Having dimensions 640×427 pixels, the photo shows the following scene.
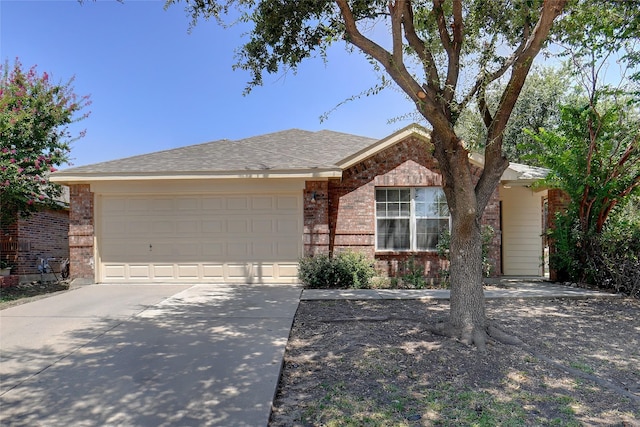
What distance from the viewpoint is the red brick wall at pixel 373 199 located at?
986 cm

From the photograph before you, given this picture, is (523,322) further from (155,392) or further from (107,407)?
(107,407)

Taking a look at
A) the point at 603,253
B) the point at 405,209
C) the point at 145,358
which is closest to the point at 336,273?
the point at 405,209

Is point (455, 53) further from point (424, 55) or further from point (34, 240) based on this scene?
point (34, 240)

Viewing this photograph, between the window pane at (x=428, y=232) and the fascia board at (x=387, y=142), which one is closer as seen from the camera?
the fascia board at (x=387, y=142)

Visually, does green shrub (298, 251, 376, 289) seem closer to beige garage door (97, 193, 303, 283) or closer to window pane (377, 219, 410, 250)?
beige garage door (97, 193, 303, 283)

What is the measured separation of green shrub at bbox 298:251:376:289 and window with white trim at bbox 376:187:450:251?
1.02 meters

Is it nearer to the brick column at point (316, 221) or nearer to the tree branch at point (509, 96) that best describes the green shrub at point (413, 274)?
the brick column at point (316, 221)

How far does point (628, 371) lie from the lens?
4.36m

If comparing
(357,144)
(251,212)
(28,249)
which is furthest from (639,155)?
(28,249)

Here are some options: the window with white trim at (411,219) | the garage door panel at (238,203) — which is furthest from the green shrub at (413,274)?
the garage door panel at (238,203)

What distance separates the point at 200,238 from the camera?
987 cm

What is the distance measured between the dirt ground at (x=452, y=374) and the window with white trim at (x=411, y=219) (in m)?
3.51

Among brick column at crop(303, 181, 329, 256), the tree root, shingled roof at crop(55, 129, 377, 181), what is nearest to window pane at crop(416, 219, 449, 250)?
brick column at crop(303, 181, 329, 256)

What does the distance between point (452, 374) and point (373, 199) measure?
243 inches
